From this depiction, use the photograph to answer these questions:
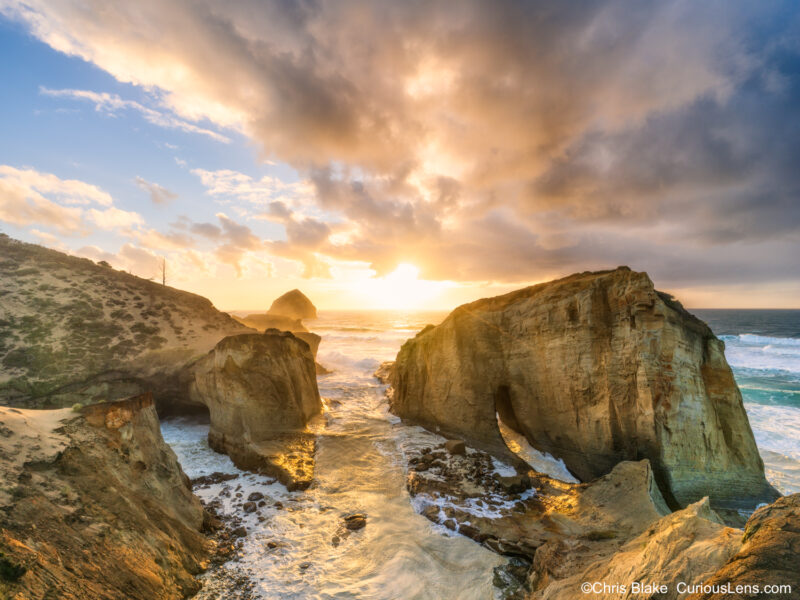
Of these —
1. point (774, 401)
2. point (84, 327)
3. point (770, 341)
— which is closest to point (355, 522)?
point (84, 327)

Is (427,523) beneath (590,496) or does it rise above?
beneath

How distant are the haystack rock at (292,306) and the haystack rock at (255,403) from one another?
Result: 83.0 metres

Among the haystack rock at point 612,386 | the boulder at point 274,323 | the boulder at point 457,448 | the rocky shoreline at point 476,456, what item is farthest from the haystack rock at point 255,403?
the boulder at point 274,323

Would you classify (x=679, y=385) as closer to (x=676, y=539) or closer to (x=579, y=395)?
(x=579, y=395)

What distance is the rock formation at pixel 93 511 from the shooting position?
479cm

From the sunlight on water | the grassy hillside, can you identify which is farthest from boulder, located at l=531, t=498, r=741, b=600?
the grassy hillside

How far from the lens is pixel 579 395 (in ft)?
38.5

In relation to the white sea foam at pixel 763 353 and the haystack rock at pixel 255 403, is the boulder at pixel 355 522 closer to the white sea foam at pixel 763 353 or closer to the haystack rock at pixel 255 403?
the haystack rock at pixel 255 403

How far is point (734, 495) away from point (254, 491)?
1501cm

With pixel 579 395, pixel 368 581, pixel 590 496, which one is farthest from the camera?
pixel 579 395

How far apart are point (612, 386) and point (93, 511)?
13643mm

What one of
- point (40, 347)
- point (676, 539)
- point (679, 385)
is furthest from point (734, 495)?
point (40, 347)

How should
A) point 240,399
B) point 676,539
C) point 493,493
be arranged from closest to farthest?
point 676,539
point 493,493
point 240,399

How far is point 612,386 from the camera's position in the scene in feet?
35.6
